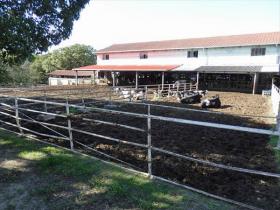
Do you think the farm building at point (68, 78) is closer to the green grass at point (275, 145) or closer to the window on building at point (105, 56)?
the window on building at point (105, 56)

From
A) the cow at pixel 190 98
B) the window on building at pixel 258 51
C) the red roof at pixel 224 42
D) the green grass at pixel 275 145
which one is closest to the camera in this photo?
the green grass at pixel 275 145

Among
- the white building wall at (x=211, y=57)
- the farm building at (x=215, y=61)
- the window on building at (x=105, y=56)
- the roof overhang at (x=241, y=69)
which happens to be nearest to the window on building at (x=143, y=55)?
the farm building at (x=215, y=61)

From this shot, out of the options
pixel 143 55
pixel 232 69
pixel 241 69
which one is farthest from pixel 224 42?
pixel 143 55

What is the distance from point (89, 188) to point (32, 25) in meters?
5.98

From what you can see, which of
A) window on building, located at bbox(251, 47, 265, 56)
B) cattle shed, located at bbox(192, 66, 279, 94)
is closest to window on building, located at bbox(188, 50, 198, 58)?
cattle shed, located at bbox(192, 66, 279, 94)

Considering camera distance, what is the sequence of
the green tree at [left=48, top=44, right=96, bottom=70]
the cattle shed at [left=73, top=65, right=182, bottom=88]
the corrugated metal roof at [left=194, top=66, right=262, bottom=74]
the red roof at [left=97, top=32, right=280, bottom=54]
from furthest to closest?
the green tree at [left=48, top=44, right=96, bottom=70] < the cattle shed at [left=73, top=65, right=182, bottom=88] < the red roof at [left=97, top=32, right=280, bottom=54] < the corrugated metal roof at [left=194, top=66, right=262, bottom=74]

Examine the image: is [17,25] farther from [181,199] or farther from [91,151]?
[181,199]

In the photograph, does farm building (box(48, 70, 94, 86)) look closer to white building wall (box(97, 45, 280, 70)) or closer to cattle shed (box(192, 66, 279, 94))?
white building wall (box(97, 45, 280, 70))

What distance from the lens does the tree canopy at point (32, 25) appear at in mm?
7352

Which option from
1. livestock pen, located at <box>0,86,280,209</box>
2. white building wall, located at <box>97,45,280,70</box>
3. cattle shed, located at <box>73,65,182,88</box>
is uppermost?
white building wall, located at <box>97,45,280,70</box>

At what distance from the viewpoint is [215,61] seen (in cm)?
2839

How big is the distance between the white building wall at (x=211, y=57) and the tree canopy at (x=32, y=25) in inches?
785

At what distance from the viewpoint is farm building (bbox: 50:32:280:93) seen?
2514 cm

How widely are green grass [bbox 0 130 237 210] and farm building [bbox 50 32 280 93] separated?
69.9ft
